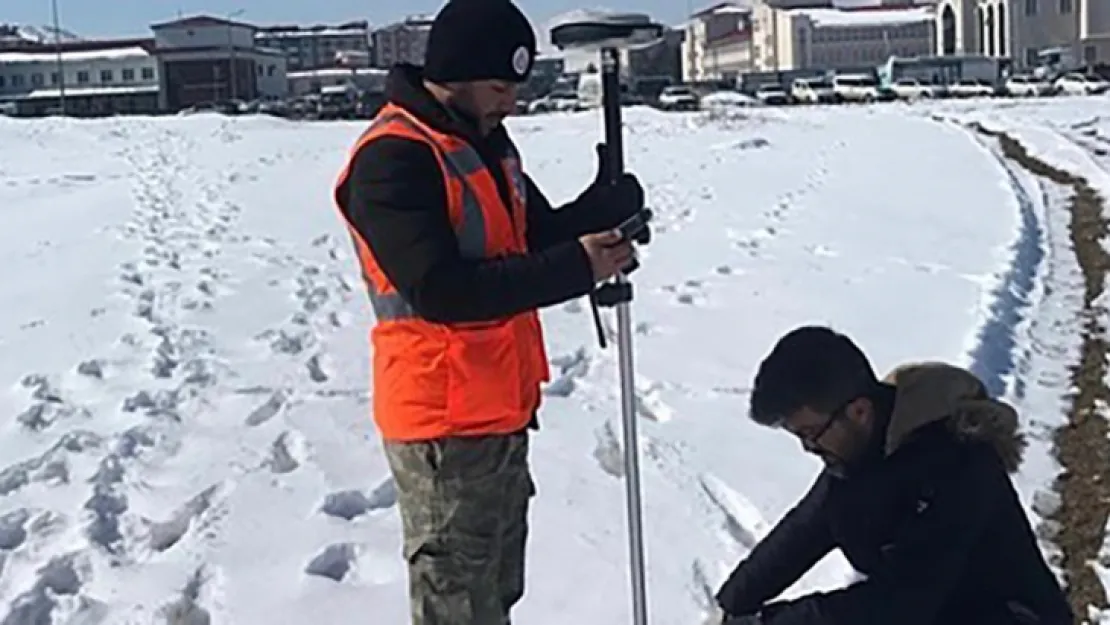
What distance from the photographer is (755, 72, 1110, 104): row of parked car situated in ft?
191

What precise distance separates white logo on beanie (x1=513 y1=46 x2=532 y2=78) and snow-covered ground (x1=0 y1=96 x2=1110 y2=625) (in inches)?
72.1

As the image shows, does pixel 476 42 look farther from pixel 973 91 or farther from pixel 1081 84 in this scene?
pixel 1081 84

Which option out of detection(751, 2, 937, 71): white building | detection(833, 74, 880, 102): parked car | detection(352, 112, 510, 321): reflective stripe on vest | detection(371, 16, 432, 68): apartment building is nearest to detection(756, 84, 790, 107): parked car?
detection(833, 74, 880, 102): parked car

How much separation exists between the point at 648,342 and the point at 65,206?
1024cm

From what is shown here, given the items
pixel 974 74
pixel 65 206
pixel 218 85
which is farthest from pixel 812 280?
pixel 218 85

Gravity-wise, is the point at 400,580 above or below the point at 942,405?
below

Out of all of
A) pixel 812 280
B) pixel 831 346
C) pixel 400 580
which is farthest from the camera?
pixel 812 280

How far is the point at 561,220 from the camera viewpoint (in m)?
3.08

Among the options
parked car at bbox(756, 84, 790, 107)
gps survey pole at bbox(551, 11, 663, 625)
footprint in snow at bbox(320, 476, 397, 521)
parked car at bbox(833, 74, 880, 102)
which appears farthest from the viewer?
parked car at bbox(833, 74, 880, 102)

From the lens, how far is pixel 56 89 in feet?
312

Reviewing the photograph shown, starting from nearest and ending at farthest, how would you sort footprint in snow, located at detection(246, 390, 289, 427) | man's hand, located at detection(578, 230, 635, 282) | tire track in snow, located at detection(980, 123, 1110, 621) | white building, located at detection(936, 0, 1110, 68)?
1. man's hand, located at detection(578, 230, 635, 282)
2. tire track in snow, located at detection(980, 123, 1110, 621)
3. footprint in snow, located at detection(246, 390, 289, 427)
4. white building, located at detection(936, 0, 1110, 68)

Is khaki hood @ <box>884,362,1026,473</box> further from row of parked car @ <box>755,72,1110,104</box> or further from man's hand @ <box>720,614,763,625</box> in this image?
row of parked car @ <box>755,72,1110,104</box>

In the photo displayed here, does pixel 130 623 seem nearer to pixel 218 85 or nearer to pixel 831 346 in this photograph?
pixel 831 346

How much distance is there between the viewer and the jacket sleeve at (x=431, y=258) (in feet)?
8.60
